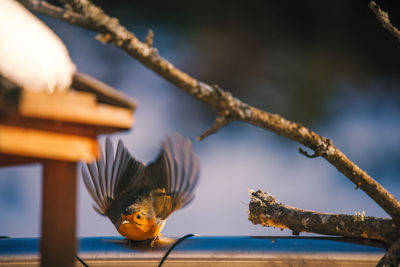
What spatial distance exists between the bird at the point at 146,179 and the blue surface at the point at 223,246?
0.08 m

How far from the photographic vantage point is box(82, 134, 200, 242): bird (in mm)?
1308

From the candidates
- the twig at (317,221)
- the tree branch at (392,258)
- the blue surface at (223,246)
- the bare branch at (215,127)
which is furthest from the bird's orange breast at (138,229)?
the tree branch at (392,258)

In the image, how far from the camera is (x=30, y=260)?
1218mm

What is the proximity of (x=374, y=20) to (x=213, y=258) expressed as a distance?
1504 millimetres

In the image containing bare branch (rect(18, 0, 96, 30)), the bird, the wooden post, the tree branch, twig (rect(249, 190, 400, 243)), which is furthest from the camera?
the bird

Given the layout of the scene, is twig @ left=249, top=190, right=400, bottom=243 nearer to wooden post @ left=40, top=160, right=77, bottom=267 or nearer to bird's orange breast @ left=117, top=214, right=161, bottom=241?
bird's orange breast @ left=117, top=214, right=161, bottom=241

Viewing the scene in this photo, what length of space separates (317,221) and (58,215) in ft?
2.81

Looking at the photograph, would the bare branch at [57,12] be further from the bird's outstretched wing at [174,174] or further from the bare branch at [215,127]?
the bird's outstretched wing at [174,174]

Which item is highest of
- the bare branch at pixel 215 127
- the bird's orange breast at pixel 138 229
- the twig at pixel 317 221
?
the bare branch at pixel 215 127

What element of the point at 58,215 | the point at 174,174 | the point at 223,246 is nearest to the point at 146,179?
the point at 174,174

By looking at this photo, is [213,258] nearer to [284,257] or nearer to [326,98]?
[284,257]

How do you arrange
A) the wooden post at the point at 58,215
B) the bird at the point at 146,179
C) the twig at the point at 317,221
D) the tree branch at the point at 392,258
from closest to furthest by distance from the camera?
the wooden post at the point at 58,215
the tree branch at the point at 392,258
the twig at the point at 317,221
the bird at the point at 146,179

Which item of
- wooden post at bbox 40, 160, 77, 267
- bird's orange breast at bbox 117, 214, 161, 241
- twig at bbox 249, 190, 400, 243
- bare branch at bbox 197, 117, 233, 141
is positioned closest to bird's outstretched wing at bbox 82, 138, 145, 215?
bird's orange breast at bbox 117, 214, 161, 241

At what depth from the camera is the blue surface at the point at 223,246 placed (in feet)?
3.95
